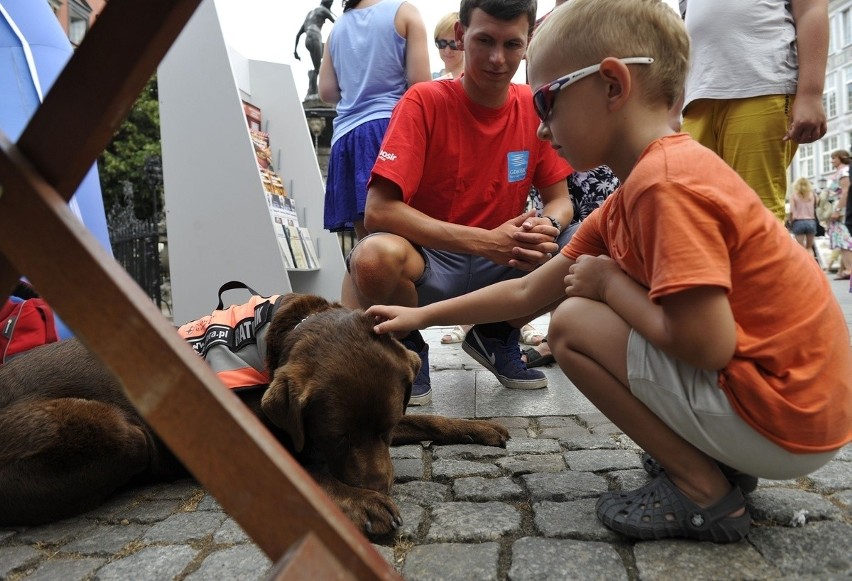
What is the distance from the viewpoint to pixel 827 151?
57.5m

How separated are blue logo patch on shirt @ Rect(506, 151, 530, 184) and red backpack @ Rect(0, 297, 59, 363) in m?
2.51

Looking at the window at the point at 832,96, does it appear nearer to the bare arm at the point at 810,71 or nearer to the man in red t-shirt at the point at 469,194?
the bare arm at the point at 810,71

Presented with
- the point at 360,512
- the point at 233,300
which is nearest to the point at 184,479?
the point at 360,512

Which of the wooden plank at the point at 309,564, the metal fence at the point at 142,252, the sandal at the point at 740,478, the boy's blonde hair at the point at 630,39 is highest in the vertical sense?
the boy's blonde hair at the point at 630,39

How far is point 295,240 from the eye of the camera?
7148 millimetres

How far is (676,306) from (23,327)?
8.80 feet

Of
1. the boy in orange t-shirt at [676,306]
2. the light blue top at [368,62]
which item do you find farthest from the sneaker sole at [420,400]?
the light blue top at [368,62]

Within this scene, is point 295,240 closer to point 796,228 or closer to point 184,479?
point 184,479

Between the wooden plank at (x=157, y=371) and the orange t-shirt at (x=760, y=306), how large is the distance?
3.66 feet

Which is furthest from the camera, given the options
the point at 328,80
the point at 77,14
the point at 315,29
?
the point at 77,14

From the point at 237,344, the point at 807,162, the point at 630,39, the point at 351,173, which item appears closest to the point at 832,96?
the point at 807,162

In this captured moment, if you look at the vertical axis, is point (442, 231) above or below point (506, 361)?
above

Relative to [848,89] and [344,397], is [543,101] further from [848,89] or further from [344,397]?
[848,89]

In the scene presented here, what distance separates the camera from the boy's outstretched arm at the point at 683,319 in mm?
1721
